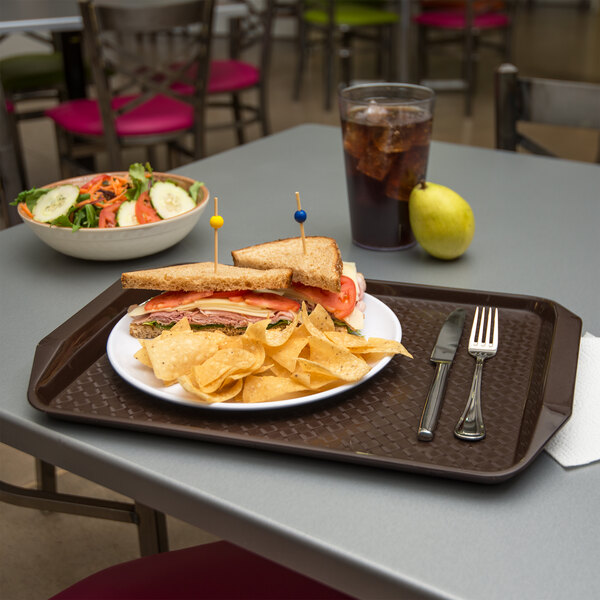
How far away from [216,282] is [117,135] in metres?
2.08

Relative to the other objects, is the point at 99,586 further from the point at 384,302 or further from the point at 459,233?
the point at 459,233

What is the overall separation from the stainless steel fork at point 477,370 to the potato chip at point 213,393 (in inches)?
7.8

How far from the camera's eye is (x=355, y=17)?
525 centimetres

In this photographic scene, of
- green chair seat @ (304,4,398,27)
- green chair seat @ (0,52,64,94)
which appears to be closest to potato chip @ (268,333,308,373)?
green chair seat @ (0,52,64,94)

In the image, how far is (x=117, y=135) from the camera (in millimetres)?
2686

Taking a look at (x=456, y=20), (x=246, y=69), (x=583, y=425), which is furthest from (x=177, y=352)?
(x=456, y=20)

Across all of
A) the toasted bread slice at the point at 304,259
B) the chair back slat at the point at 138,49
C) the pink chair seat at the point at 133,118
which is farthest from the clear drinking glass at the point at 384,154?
the pink chair seat at the point at 133,118

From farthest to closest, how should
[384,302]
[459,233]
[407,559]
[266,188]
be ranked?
[266,188] → [459,233] → [384,302] → [407,559]

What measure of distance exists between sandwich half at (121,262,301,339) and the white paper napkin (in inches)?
11.5

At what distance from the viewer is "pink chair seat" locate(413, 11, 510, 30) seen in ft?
15.8

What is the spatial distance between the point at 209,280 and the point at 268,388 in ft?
0.60

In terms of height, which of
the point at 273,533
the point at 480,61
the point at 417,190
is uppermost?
the point at 417,190

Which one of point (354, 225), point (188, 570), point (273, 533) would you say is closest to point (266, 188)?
point (354, 225)

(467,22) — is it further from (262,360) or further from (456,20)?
(262,360)
